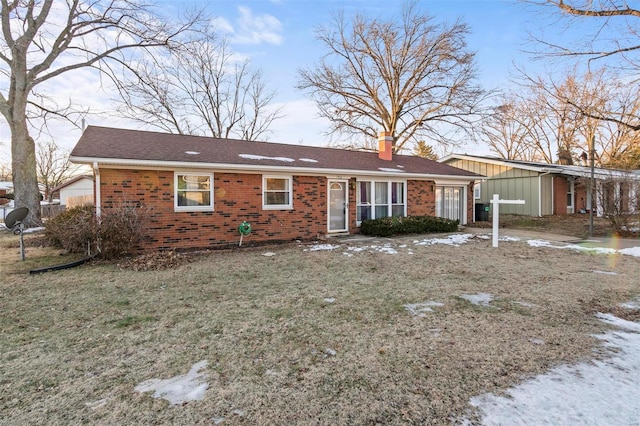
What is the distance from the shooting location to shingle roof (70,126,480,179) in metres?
8.62

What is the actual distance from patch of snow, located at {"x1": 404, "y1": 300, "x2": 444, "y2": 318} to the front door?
7.50 meters

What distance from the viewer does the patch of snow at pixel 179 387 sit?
2.46 meters

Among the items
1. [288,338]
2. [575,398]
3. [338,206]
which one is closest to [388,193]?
[338,206]

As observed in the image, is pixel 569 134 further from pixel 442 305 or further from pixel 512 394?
pixel 512 394

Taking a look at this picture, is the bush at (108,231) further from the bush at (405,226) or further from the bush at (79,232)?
the bush at (405,226)

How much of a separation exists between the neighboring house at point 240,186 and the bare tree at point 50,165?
1459 inches

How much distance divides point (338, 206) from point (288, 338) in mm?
8927

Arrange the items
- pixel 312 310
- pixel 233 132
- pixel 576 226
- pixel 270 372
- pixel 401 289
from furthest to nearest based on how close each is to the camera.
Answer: pixel 233 132, pixel 576 226, pixel 401 289, pixel 312 310, pixel 270 372

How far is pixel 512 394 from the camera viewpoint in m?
2.44

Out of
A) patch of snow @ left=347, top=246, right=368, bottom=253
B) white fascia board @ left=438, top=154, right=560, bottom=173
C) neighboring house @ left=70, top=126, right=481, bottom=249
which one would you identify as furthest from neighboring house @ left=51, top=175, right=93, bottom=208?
white fascia board @ left=438, top=154, right=560, bottom=173

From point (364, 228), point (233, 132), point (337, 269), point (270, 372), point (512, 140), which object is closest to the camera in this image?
point (270, 372)

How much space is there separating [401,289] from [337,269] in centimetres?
182

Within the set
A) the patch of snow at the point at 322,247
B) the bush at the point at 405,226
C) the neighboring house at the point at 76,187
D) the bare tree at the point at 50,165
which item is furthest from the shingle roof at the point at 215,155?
the bare tree at the point at 50,165

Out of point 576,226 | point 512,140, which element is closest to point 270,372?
point 576,226
